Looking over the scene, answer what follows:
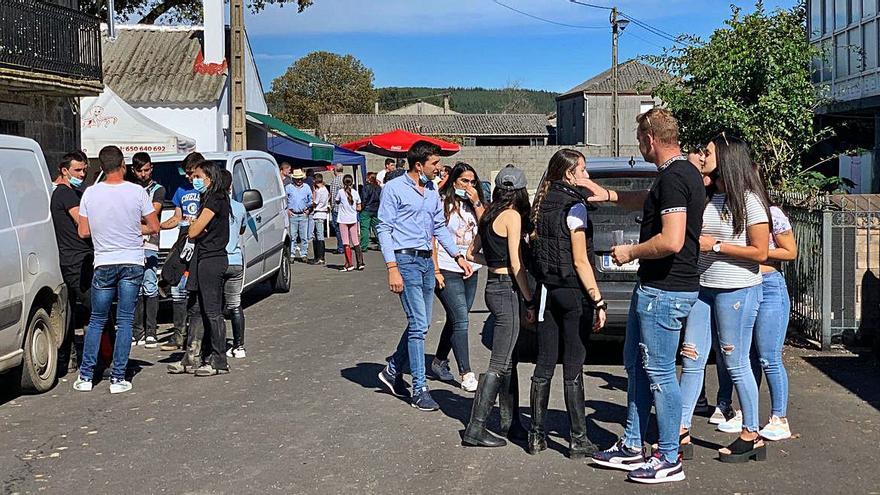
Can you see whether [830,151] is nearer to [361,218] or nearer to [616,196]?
[361,218]

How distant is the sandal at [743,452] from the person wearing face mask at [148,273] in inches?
249

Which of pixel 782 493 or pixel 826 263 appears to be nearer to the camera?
pixel 782 493

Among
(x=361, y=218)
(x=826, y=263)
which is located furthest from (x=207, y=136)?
(x=826, y=263)

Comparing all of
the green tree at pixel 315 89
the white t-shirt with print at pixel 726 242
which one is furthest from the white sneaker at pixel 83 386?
the green tree at pixel 315 89

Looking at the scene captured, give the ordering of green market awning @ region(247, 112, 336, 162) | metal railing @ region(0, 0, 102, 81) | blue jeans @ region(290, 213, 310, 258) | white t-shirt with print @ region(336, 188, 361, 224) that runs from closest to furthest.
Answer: metal railing @ region(0, 0, 102, 81) < white t-shirt with print @ region(336, 188, 361, 224) < blue jeans @ region(290, 213, 310, 258) < green market awning @ region(247, 112, 336, 162)

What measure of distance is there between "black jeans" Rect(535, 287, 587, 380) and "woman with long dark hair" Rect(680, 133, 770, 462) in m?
0.62

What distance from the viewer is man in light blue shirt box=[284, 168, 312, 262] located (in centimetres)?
1964

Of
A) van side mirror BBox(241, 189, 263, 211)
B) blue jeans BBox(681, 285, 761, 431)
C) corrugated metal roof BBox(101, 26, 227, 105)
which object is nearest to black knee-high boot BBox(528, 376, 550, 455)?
blue jeans BBox(681, 285, 761, 431)

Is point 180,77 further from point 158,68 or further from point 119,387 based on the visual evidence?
point 119,387

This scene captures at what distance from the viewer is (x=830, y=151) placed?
25.3 m

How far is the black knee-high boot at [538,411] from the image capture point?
6.24 meters

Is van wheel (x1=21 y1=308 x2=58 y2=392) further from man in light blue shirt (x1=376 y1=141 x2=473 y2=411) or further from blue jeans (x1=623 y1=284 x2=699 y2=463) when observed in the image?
blue jeans (x1=623 y1=284 x2=699 y2=463)

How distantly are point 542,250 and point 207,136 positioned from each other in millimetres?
20776

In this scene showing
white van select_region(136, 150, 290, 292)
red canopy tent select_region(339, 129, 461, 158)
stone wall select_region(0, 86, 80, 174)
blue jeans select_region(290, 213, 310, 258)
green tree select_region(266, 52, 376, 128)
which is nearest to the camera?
white van select_region(136, 150, 290, 292)
